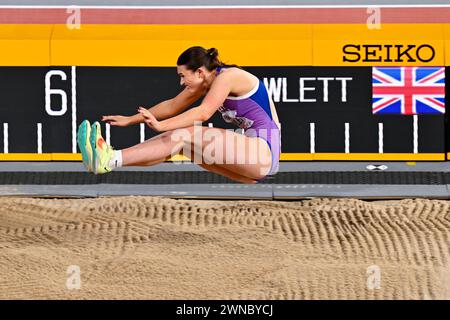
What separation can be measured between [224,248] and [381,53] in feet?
12.0

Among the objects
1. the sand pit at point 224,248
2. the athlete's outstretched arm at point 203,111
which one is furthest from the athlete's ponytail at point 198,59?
the sand pit at point 224,248

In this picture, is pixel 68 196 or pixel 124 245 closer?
pixel 124 245

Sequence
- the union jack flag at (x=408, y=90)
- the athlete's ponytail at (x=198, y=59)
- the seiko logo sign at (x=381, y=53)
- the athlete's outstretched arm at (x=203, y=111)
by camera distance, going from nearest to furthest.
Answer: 1. the athlete's outstretched arm at (x=203, y=111)
2. the athlete's ponytail at (x=198, y=59)
3. the union jack flag at (x=408, y=90)
4. the seiko logo sign at (x=381, y=53)

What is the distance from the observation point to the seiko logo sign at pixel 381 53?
59.9 ft

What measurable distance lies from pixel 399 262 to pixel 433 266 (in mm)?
402

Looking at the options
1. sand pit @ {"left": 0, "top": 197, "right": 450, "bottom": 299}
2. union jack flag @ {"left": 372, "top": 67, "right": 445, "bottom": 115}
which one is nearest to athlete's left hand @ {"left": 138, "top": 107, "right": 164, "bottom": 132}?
sand pit @ {"left": 0, "top": 197, "right": 450, "bottom": 299}

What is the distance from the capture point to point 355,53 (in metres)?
18.3

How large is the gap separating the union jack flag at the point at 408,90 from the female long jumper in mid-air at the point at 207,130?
8.13m

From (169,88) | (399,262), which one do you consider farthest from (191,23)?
(399,262)

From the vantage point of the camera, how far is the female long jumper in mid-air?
911cm

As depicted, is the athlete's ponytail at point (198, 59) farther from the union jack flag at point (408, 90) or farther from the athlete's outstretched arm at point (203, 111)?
the union jack flag at point (408, 90)

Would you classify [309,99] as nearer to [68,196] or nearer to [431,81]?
[431,81]

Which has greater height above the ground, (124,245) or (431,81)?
(431,81)

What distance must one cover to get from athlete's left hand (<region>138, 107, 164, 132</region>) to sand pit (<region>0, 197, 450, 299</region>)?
520cm
